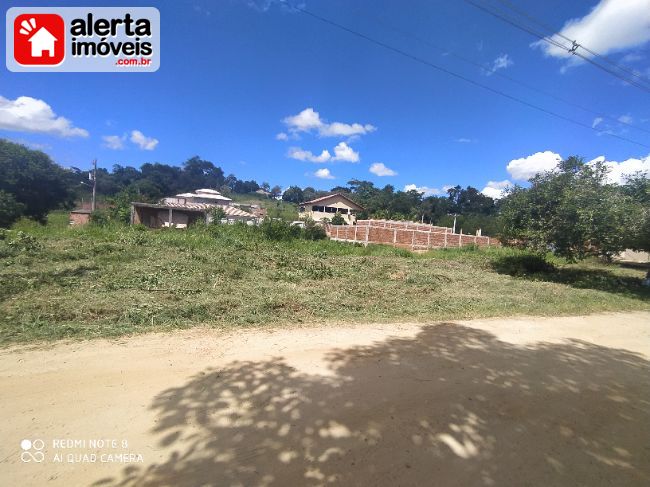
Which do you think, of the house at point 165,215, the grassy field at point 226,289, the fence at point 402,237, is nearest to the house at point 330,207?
the house at point 165,215

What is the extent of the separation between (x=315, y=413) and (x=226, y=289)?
16.8 feet

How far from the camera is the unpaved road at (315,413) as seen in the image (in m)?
2.34

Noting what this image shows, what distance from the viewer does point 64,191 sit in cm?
3350

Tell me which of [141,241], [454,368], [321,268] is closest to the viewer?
[454,368]

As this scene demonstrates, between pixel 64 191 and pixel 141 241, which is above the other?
pixel 64 191

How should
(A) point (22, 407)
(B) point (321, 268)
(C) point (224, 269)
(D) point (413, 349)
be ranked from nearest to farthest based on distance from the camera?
(A) point (22, 407)
(D) point (413, 349)
(C) point (224, 269)
(B) point (321, 268)

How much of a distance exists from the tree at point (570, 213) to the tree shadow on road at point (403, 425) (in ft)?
26.5

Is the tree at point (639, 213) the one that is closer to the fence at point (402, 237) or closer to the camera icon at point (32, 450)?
the fence at point (402, 237)

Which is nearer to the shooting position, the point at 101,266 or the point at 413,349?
the point at 413,349

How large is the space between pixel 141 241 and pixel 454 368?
12265 mm

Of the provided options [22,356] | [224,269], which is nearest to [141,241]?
[224,269]

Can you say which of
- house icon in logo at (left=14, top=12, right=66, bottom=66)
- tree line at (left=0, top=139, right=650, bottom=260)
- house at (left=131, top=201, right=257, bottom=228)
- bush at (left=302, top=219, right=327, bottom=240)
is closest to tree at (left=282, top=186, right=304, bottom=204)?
tree line at (left=0, top=139, right=650, bottom=260)

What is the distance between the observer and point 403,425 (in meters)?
2.88

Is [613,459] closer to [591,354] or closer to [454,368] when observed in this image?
[454,368]
